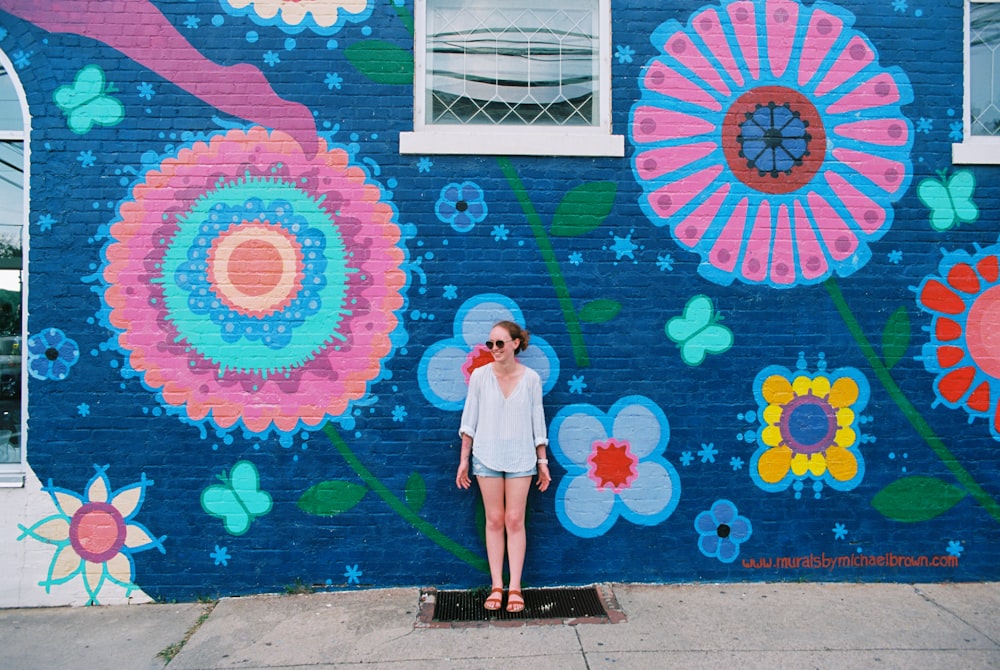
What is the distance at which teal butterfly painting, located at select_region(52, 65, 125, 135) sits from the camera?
4.62 meters

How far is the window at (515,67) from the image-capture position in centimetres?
485

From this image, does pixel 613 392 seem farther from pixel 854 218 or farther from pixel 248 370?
pixel 248 370

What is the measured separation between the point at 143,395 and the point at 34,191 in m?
1.48

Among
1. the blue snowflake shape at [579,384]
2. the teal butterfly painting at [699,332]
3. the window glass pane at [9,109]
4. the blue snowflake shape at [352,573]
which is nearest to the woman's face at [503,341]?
the blue snowflake shape at [579,384]

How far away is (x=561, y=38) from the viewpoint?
16.2 feet

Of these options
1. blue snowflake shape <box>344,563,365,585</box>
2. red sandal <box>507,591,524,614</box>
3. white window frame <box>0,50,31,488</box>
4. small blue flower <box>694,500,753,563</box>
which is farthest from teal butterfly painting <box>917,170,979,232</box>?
white window frame <box>0,50,31,488</box>

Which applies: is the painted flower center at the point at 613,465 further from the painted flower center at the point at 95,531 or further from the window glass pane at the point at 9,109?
the window glass pane at the point at 9,109

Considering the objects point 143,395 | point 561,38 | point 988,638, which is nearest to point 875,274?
point 988,638

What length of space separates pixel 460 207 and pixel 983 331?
360 cm

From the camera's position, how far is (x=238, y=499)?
181 inches

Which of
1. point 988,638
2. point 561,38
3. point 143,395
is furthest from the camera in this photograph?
point 561,38

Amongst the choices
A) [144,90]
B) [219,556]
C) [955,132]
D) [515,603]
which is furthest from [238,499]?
[955,132]

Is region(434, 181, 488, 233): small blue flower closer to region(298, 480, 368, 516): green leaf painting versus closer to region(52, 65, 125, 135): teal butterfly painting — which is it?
region(298, 480, 368, 516): green leaf painting

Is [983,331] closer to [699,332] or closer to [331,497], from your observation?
[699,332]
